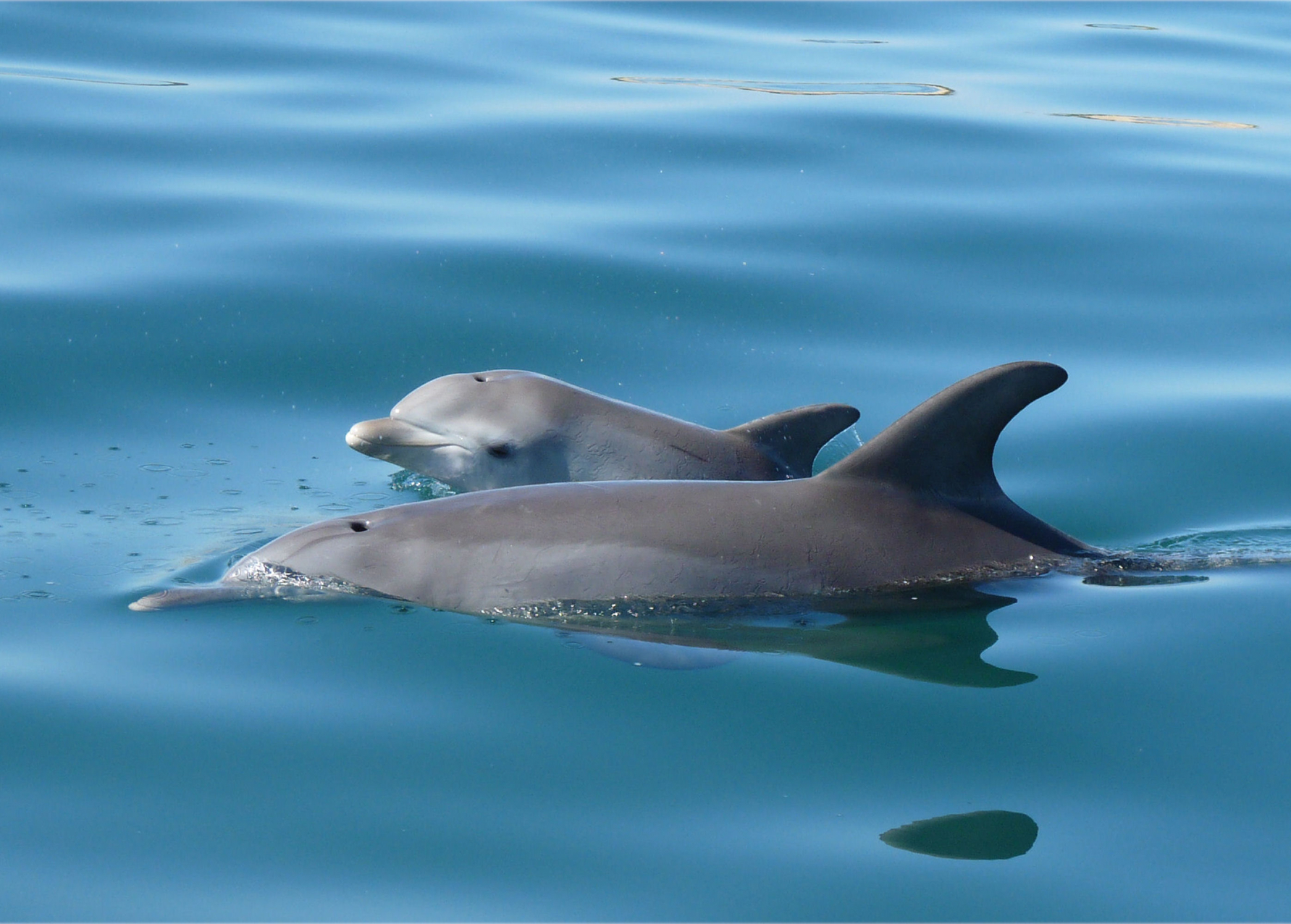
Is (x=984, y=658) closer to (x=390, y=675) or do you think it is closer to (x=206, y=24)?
(x=390, y=675)

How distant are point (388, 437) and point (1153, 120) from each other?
9623 mm

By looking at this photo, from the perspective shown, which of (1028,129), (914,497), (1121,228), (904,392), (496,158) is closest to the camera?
(914,497)

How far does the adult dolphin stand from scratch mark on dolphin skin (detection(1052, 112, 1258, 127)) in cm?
951

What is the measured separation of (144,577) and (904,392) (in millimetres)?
4438

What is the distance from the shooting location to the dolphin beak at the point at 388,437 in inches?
302

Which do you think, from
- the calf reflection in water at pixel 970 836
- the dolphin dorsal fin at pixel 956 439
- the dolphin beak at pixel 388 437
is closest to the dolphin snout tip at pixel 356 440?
the dolphin beak at pixel 388 437

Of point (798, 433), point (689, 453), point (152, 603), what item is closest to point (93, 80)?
point (689, 453)

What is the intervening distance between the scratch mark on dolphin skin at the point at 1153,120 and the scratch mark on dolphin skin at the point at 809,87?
1314mm

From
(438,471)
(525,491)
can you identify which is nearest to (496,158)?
(438,471)

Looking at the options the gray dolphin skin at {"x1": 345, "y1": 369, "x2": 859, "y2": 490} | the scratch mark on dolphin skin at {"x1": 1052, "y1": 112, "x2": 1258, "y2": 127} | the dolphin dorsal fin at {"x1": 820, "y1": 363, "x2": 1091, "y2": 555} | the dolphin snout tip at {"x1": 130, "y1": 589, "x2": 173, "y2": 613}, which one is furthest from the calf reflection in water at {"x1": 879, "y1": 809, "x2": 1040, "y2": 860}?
the scratch mark on dolphin skin at {"x1": 1052, "y1": 112, "x2": 1258, "y2": 127}

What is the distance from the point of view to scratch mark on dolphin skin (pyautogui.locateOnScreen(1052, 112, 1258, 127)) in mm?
14383

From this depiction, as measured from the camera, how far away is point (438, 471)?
7852 mm

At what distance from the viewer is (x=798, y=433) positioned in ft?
24.8

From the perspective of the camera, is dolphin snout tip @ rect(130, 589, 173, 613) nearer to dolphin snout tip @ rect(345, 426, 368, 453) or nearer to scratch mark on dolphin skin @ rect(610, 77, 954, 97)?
dolphin snout tip @ rect(345, 426, 368, 453)
